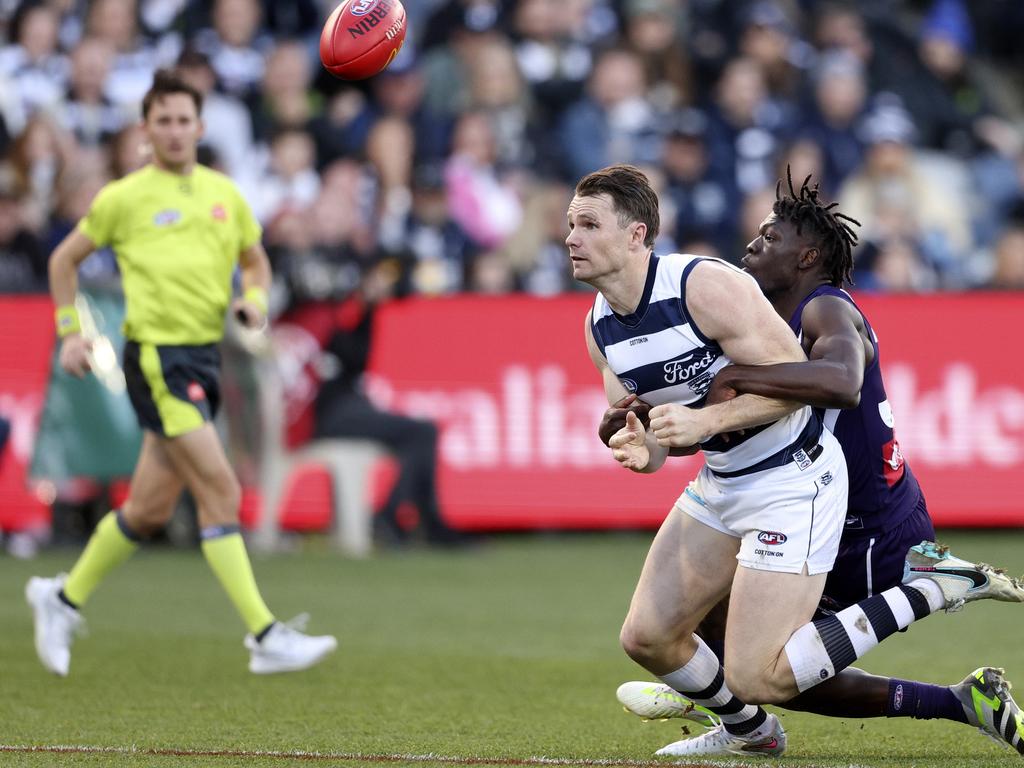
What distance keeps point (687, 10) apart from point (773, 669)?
522 inches

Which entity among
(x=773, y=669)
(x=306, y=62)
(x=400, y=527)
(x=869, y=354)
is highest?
(x=306, y=62)

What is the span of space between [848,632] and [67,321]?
4167 mm

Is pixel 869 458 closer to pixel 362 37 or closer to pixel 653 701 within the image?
pixel 653 701

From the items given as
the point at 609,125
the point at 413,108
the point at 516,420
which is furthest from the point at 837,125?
the point at 516,420

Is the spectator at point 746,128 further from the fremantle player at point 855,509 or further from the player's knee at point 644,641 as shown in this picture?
the player's knee at point 644,641

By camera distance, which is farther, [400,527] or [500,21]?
[500,21]

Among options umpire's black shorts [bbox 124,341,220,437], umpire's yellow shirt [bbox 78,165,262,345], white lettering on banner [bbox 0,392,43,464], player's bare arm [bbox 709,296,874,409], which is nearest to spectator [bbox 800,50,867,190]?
white lettering on banner [bbox 0,392,43,464]

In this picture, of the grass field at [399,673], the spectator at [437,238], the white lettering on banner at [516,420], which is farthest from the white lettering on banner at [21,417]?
the spectator at [437,238]

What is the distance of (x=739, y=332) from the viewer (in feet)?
17.8

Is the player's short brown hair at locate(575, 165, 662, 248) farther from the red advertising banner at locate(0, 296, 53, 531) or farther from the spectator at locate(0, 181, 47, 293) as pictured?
the spectator at locate(0, 181, 47, 293)

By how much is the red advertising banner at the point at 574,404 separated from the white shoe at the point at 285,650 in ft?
18.1

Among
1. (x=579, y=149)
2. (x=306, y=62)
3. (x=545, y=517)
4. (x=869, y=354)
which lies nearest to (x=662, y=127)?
(x=579, y=149)

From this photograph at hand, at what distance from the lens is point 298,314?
12.9 meters

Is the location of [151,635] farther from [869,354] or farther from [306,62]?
[306,62]
